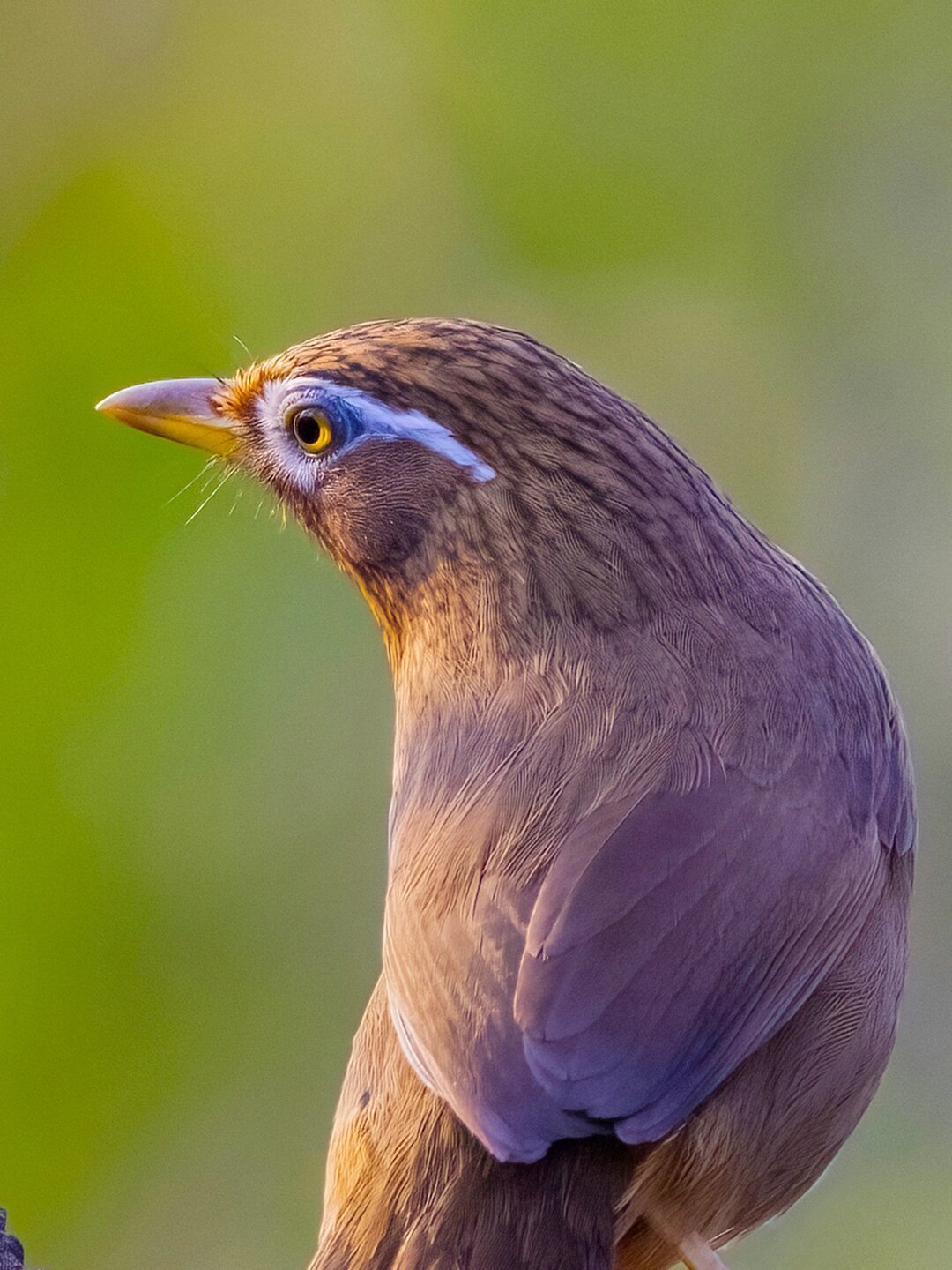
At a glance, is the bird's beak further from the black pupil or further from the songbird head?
the songbird head

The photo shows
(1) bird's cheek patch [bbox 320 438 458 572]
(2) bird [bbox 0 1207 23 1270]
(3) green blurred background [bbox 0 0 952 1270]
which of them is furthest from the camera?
(3) green blurred background [bbox 0 0 952 1270]

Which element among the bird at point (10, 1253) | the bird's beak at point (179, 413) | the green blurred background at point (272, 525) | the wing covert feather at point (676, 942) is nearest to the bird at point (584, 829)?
the wing covert feather at point (676, 942)

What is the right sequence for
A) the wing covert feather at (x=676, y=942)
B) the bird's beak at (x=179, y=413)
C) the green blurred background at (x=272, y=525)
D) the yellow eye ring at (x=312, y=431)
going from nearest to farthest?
the wing covert feather at (x=676, y=942)
the yellow eye ring at (x=312, y=431)
the bird's beak at (x=179, y=413)
the green blurred background at (x=272, y=525)

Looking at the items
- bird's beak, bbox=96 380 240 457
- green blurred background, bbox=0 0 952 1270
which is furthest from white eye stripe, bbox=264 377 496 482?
green blurred background, bbox=0 0 952 1270

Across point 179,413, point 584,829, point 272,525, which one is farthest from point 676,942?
point 272,525

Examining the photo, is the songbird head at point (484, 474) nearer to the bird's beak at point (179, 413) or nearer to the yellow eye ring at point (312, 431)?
the yellow eye ring at point (312, 431)

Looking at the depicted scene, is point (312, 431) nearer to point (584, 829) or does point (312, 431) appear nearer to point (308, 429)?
point (308, 429)

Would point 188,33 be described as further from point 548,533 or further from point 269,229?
point 548,533
